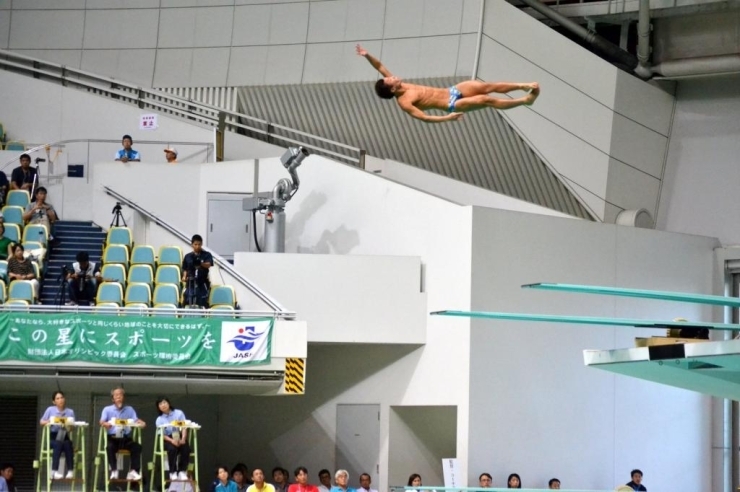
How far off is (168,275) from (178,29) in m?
6.45

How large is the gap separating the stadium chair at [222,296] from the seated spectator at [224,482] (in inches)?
99.2

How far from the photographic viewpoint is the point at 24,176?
2116cm

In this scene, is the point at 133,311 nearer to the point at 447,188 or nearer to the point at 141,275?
the point at 141,275

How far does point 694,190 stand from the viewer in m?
22.3

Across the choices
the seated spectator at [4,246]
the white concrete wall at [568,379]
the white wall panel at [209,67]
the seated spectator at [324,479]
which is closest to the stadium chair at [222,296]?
the seated spectator at [324,479]

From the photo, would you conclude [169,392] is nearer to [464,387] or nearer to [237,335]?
[237,335]

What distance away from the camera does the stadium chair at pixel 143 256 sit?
19.7 meters

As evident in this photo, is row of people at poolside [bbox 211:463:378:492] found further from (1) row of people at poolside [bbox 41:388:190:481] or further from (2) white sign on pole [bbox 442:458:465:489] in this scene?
(2) white sign on pole [bbox 442:458:465:489]

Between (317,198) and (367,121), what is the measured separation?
258 centimetres

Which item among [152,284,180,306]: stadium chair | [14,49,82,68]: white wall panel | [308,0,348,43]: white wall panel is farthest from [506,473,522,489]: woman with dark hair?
[14,49,82,68]: white wall panel

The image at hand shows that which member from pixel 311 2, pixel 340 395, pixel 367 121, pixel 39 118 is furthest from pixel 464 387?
pixel 39 118

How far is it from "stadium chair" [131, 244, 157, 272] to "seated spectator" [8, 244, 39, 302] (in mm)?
1592

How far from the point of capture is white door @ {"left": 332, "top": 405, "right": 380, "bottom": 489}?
19781 millimetres

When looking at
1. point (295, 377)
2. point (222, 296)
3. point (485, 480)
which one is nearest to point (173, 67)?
point (222, 296)
